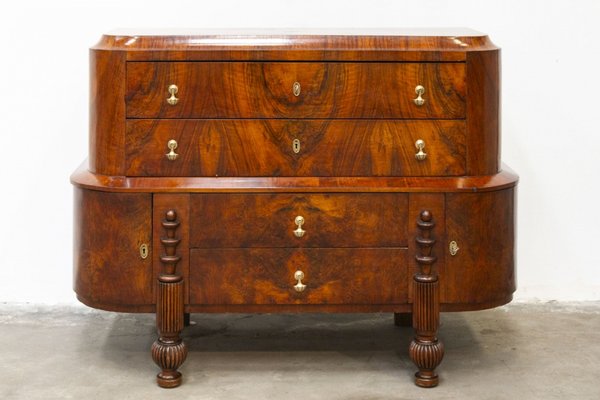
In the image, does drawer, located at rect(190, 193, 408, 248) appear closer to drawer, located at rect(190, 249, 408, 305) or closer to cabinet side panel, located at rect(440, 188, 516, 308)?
drawer, located at rect(190, 249, 408, 305)

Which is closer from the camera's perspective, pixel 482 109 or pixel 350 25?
pixel 482 109

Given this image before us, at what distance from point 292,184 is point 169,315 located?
0.57 m

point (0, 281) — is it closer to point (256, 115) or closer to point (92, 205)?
point (92, 205)

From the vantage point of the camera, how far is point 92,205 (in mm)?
4219

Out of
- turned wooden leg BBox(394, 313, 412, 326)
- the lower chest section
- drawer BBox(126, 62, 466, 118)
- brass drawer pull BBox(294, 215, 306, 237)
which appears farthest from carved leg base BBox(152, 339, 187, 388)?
turned wooden leg BBox(394, 313, 412, 326)

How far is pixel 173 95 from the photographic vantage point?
417cm

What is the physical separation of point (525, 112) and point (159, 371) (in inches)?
72.5

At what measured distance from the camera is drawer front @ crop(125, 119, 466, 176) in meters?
4.20

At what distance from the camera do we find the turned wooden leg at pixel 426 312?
13.7 feet

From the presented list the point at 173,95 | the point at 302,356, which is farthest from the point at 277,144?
the point at 302,356

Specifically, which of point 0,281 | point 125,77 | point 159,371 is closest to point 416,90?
point 125,77

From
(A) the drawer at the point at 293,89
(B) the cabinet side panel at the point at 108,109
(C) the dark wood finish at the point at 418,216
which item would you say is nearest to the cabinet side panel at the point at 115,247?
(B) the cabinet side panel at the point at 108,109

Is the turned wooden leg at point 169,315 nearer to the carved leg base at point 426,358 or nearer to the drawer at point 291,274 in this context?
the drawer at point 291,274

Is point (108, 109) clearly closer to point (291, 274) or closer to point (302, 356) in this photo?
point (291, 274)
